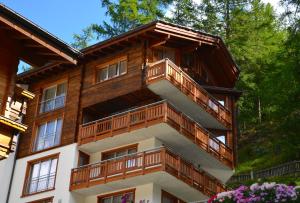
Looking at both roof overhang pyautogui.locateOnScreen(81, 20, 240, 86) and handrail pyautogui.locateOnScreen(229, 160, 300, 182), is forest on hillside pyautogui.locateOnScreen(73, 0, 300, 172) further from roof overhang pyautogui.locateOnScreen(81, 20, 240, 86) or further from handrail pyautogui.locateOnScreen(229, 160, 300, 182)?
roof overhang pyautogui.locateOnScreen(81, 20, 240, 86)

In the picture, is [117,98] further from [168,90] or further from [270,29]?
[270,29]

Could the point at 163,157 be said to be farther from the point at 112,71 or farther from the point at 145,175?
the point at 112,71

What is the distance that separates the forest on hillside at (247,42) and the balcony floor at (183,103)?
11696 millimetres

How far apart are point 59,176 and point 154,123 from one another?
6571 mm

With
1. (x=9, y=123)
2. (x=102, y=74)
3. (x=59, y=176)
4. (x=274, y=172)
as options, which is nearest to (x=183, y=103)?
(x=102, y=74)

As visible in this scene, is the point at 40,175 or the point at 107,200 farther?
the point at 40,175

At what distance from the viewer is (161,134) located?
29.5m

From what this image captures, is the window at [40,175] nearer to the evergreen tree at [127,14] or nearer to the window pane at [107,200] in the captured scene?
the window pane at [107,200]

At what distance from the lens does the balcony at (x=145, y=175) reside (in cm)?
2748

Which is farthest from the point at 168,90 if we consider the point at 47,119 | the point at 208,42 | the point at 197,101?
the point at 47,119

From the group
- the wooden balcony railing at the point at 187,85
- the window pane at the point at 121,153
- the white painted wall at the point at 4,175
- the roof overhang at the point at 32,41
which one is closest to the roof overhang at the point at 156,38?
the wooden balcony railing at the point at 187,85

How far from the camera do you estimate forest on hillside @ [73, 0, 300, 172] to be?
154 feet

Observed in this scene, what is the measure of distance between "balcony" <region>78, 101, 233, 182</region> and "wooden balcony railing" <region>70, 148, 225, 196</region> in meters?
1.55

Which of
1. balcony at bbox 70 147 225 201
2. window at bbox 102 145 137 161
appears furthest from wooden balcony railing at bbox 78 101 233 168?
balcony at bbox 70 147 225 201
